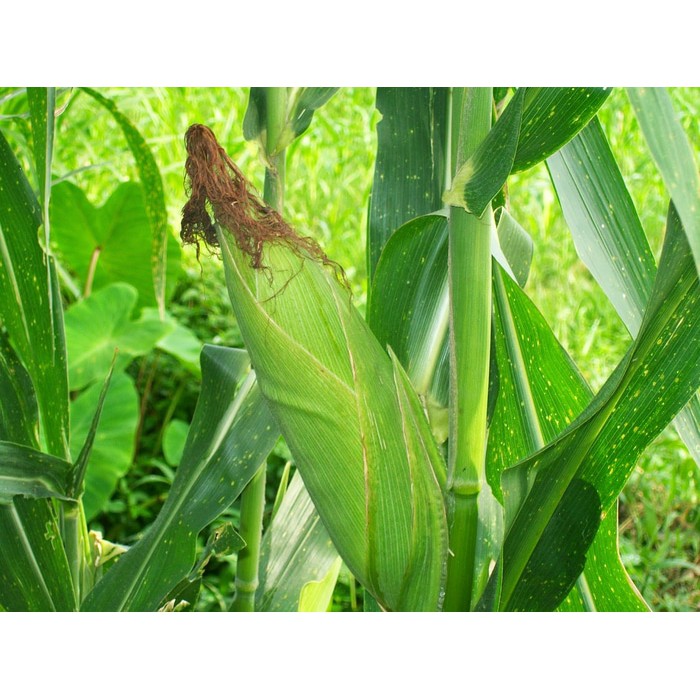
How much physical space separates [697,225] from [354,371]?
157mm

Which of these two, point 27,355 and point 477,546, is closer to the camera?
point 477,546

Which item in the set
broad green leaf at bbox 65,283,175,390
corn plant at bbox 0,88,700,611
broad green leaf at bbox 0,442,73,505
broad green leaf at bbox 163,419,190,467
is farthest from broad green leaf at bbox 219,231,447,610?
broad green leaf at bbox 163,419,190,467

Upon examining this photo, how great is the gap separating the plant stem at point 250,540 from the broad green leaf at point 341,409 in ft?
0.52

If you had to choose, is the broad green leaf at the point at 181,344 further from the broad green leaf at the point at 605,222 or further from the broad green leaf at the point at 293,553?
the broad green leaf at the point at 605,222

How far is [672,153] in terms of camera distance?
25cm

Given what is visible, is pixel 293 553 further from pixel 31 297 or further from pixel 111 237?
pixel 111 237

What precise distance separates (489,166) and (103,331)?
0.99 m

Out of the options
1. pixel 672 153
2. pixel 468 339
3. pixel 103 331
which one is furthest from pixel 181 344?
pixel 672 153

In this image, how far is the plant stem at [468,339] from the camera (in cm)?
35
